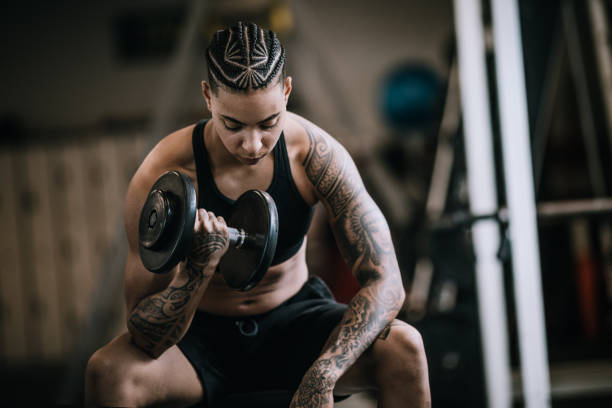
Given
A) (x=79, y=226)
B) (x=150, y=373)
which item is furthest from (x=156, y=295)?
(x=79, y=226)

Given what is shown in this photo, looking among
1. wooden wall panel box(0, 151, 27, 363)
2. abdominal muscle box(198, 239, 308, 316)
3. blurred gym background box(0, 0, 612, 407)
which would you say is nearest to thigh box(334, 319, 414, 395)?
abdominal muscle box(198, 239, 308, 316)

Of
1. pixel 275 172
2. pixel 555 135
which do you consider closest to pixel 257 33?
pixel 275 172

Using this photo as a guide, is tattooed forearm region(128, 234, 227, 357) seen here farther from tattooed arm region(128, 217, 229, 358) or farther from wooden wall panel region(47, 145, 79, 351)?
wooden wall panel region(47, 145, 79, 351)

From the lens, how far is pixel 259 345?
1.15 meters

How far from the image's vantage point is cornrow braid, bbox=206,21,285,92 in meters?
0.88

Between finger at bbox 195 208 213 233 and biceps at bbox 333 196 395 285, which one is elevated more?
finger at bbox 195 208 213 233

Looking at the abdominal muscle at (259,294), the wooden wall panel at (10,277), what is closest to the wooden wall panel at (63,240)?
the wooden wall panel at (10,277)

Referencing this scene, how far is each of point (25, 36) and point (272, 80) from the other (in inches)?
191

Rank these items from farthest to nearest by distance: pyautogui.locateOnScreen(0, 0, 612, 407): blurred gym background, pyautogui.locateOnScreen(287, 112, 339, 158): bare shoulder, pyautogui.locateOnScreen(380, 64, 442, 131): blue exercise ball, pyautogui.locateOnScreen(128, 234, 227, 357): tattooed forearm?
1. pyautogui.locateOnScreen(380, 64, 442, 131): blue exercise ball
2. pyautogui.locateOnScreen(0, 0, 612, 407): blurred gym background
3. pyautogui.locateOnScreen(287, 112, 339, 158): bare shoulder
4. pyautogui.locateOnScreen(128, 234, 227, 357): tattooed forearm

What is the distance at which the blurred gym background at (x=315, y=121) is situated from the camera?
113 inches

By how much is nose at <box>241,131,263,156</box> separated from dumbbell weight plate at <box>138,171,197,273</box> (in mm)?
112

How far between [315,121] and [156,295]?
2568 mm

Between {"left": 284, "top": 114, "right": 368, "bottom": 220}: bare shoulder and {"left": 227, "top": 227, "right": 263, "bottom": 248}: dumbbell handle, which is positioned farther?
{"left": 284, "top": 114, "right": 368, "bottom": 220}: bare shoulder

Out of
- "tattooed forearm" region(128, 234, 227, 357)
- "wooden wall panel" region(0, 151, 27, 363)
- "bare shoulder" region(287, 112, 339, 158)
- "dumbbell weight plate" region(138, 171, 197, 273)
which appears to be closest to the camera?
"dumbbell weight plate" region(138, 171, 197, 273)
